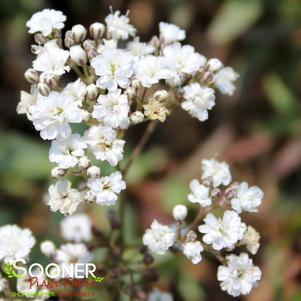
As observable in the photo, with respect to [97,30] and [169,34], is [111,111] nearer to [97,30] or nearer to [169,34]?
[97,30]

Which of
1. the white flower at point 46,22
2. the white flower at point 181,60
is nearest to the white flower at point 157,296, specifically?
the white flower at point 181,60

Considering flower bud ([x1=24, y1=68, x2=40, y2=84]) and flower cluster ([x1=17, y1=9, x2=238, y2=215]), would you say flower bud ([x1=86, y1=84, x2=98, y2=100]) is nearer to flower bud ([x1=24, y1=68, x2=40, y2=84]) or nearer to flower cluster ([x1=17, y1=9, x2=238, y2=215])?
flower cluster ([x1=17, y1=9, x2=238, y2=215])

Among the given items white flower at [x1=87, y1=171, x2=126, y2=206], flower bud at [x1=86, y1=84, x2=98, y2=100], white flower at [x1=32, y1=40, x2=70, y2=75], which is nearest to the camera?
white flower at [x1=87, y1=171, x2=126, y2=206]

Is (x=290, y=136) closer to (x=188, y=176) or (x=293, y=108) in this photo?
(x=293, y=108)

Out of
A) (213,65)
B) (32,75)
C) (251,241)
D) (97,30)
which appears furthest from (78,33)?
(251,241)

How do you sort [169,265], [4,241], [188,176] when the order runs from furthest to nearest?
[188,176]
[169,265]
[4,241]

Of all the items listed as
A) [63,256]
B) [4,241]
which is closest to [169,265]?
[63,256]

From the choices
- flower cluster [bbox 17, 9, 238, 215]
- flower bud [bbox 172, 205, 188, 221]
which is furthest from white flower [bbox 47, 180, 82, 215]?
flower bud [bbox 172, 205, 188, 221]
